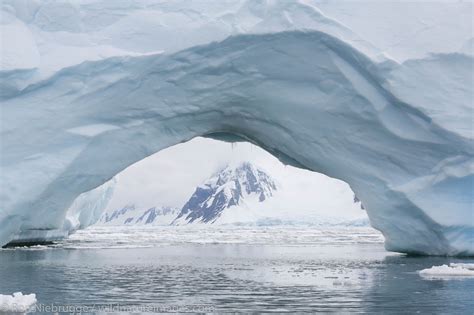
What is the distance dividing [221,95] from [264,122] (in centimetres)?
188

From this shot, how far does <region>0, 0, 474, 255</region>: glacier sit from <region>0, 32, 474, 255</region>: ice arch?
0.03 metres

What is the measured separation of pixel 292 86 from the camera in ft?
63.3

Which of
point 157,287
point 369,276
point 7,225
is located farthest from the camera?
point 7,225

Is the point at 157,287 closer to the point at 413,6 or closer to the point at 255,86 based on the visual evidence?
the point at 255,86

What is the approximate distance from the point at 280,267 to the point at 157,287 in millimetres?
5963

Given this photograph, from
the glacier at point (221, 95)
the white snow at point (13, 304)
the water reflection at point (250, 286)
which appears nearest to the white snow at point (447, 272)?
the water reflection at point (250, 286)

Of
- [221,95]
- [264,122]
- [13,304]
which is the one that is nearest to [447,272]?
[264,122]

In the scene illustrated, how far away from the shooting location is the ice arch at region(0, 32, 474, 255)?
17.8m

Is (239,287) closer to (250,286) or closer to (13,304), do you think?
(250,286)

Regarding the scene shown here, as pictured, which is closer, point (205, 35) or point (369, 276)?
point (369, 276)

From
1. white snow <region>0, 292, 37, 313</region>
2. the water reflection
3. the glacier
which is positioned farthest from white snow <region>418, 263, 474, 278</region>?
white snow <region>0, 292, 37, 313</region>

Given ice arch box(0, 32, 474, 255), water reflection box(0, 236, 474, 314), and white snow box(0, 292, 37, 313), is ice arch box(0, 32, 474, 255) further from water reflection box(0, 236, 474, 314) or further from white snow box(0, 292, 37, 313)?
white snow box(0, 292, 37, 313)

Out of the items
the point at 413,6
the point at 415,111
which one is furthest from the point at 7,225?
the point at 413,6

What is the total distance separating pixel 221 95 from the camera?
19.5 metres
